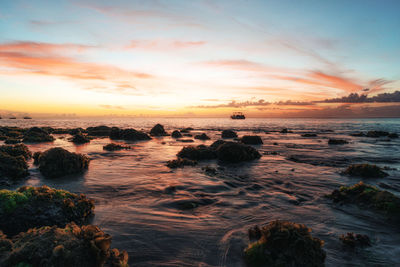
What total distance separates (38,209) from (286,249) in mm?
5631

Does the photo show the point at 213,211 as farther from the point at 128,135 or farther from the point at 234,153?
the point at 128,135

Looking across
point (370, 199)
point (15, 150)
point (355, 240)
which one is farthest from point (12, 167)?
point (370, 199)

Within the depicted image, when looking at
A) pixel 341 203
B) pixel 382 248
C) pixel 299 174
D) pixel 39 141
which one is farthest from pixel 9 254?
pixel 39 141

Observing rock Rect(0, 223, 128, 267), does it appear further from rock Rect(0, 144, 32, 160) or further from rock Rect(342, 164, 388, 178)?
rock Rect(342, 164, 388, 178)

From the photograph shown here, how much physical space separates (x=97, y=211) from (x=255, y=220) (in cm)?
453

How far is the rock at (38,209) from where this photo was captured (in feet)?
15.4

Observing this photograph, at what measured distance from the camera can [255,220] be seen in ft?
19.0

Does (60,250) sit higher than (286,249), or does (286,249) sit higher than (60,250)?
(60,250)

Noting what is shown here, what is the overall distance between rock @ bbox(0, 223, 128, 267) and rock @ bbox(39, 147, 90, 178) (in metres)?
7.21

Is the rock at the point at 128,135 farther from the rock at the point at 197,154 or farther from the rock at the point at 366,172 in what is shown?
the rock at the point at 366,172

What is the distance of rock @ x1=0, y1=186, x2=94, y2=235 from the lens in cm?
469

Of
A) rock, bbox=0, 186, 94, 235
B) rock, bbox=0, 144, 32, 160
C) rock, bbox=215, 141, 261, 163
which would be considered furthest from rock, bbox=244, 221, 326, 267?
rock, bbox=0, 144, 32, 160

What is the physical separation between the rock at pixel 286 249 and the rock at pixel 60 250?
2.49 meters

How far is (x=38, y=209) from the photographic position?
5.00m
